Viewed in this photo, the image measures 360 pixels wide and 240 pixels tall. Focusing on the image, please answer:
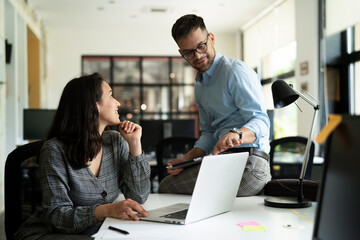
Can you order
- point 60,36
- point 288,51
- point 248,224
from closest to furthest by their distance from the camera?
point 248,224 → point 288,51 → point 60,36

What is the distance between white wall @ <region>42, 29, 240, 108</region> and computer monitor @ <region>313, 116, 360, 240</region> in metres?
9.00

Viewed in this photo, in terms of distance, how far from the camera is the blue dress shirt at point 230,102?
182 centimetres

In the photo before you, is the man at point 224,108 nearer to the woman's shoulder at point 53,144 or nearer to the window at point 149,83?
the woman's shoulder at point 53,144

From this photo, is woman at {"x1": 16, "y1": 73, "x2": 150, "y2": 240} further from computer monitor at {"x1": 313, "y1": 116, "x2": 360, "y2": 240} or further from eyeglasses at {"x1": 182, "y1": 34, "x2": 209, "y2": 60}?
computer monitor at {"x1": 313, "y1": 116, "x2": 360, "y2": 240}

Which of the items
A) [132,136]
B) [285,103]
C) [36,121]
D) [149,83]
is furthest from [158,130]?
[149,83]

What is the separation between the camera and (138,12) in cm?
798

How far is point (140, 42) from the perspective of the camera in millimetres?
9602

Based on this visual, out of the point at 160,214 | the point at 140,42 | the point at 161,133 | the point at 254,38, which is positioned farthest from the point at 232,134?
the point at 140,42

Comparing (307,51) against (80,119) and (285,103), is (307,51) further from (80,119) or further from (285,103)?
(80,119)

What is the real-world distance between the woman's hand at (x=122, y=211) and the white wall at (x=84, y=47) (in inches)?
323

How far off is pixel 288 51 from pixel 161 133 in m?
3.47

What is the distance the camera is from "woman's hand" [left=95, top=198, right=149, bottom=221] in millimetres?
1297

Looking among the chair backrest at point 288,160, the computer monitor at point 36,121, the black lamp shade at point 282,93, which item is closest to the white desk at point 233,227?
the black lamp shade at point 282,93

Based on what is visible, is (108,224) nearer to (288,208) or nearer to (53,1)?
(288,208)
